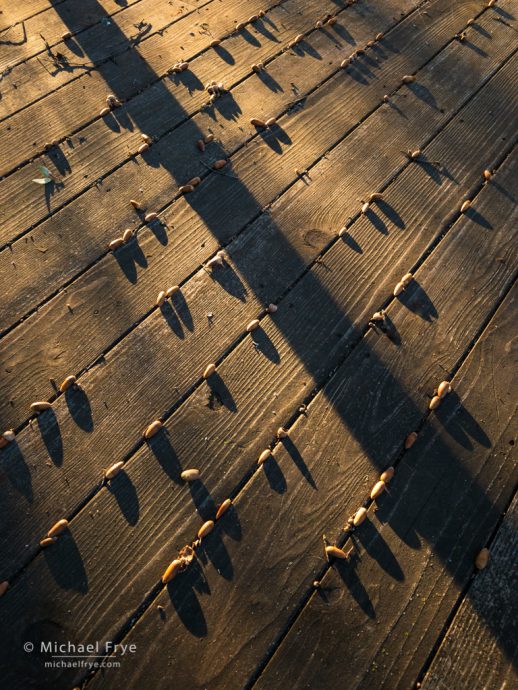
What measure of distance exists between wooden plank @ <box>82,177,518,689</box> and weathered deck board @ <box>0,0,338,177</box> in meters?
1.47

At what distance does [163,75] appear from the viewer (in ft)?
8.62

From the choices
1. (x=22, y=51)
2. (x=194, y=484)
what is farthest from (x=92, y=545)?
(x=22, y=51)

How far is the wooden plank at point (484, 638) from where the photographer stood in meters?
1.39

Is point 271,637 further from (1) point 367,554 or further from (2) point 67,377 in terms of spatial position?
(2) point 67,377

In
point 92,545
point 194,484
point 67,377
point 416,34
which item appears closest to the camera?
point 92,545

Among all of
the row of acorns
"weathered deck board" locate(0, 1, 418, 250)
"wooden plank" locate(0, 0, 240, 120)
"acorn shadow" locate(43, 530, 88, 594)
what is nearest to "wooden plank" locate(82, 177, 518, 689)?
"acorn shadow" locate(43, 530, 88, 594)

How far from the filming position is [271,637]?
4.66 ft

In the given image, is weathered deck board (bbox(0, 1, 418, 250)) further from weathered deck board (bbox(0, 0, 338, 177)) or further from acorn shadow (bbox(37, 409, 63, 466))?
acorn shadow (bbox(37, 409, 63, 466))

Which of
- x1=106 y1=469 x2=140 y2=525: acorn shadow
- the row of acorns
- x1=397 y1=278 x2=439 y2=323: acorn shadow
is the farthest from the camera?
x1=397 y1=278 x2=439 y2=323: acorn shadow

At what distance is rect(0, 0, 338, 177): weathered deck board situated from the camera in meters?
2.41

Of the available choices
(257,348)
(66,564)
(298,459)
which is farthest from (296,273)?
(66,564)

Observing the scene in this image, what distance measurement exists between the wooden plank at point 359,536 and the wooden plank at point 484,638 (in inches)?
2.0

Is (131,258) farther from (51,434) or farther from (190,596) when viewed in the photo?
(190,596)

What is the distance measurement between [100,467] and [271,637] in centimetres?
70
